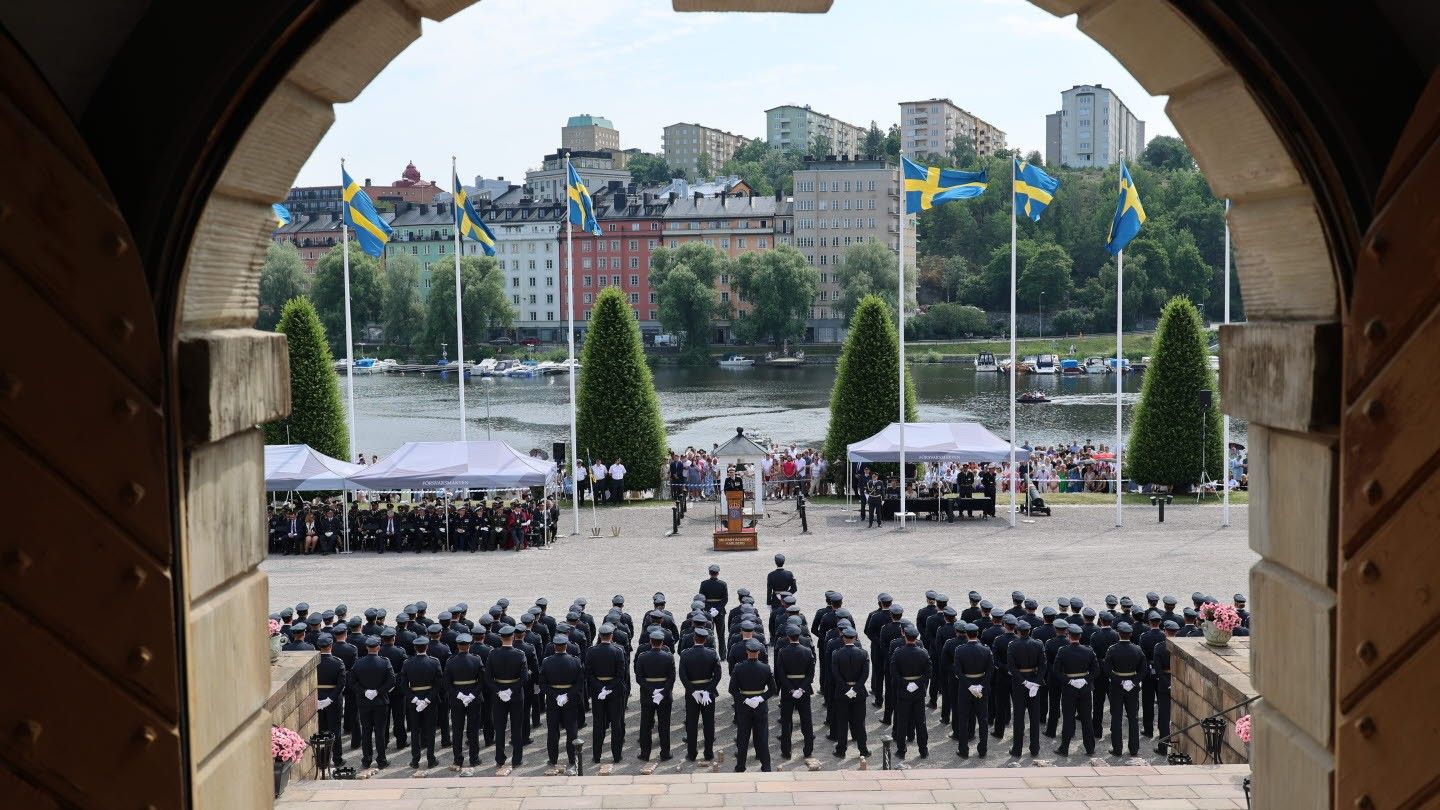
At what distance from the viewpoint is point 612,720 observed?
11625 millimetres

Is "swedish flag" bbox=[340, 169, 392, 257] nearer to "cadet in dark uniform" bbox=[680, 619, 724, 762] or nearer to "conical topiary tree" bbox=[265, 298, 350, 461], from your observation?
"conical topiary tree" bbox=[265, 298, 350, 461]

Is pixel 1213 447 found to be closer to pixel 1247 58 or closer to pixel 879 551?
pixel 879 551

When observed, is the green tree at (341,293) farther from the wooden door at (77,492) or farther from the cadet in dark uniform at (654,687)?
the wooden door at (77,492)

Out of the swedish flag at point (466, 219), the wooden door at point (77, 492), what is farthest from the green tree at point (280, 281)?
the wooden door at point (77, 492)

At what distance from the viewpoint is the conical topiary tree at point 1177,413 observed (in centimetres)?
2955

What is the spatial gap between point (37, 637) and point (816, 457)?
28.6 metres

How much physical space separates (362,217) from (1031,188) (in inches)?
519

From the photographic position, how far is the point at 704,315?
90.4 metres

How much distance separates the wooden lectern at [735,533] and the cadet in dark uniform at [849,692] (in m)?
11.2

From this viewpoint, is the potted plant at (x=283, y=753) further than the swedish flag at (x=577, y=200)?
No

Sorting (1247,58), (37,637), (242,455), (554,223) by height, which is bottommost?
(37,637)

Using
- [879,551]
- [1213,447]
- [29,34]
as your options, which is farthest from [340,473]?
[29,34]

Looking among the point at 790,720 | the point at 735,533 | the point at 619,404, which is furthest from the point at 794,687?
the point at 619,404

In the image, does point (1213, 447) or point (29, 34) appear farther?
point (1213, 447)
